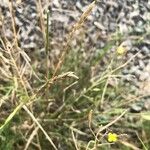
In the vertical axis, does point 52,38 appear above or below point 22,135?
above

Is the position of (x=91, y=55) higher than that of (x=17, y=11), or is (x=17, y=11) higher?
(x=17, y=11)

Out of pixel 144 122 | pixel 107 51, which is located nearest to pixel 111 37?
pixel 107 51

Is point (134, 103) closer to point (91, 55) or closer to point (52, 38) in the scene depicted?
point (91, 55)

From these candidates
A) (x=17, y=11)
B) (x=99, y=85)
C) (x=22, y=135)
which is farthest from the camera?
(x=17, y=11)

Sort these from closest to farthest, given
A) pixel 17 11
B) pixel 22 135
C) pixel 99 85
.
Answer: pixel 22 135, pixel 99 85, pixel 17 11

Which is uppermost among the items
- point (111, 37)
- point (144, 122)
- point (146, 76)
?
point (111, 37)

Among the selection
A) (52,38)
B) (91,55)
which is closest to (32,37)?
(52,38)

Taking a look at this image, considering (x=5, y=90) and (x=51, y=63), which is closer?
(x=5, y=90)

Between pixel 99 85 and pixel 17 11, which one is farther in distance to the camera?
pixel 17 11

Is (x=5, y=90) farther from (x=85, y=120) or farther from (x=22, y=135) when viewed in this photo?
(x=85, y=120)
